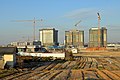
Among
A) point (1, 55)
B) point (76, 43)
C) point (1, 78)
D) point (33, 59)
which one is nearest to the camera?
point (1, 78)

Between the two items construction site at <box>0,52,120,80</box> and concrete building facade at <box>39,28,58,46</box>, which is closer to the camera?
construction site at <box>0,52,120,80</box>

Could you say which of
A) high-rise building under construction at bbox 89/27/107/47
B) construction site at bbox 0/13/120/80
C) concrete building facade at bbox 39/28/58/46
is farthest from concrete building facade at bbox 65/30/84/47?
construction site at bbox 0/13/120/80

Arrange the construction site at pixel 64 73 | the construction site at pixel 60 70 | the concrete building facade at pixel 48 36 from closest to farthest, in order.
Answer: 1. the construction site at pixel 64 73
2. the construction site at pixel 60 70
3. the concrete building facade at pixel 48 36

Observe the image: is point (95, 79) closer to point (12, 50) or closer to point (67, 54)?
point (12, 50)

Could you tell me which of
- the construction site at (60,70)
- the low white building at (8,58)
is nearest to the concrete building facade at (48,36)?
the construction site at (60,70)

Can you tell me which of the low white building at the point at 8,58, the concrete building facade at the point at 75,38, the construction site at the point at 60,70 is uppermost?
the concrete building facade at the point at 75,38

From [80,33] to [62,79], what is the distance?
177m

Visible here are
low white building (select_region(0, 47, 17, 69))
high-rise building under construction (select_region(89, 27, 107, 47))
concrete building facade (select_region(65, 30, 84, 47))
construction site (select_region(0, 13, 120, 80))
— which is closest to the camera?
construction site (select_region(0, 13, 120, 80))

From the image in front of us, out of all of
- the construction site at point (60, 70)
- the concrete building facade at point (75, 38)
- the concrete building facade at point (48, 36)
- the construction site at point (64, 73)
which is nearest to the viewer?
the construction site at point (64, 73)

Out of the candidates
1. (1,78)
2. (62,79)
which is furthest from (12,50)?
(62,79)

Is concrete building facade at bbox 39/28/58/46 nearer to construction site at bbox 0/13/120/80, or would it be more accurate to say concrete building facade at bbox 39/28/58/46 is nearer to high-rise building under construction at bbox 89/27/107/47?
high-rise building under construction at bbox 89/27/107/47

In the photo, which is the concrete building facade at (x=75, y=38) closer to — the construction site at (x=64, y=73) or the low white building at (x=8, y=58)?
the construction site at (x=64, y=73)

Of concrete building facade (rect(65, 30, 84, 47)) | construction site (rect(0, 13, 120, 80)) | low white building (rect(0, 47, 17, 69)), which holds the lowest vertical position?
construction site (rect(0, 13, 120, 80))

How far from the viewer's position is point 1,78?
20.4 meters
